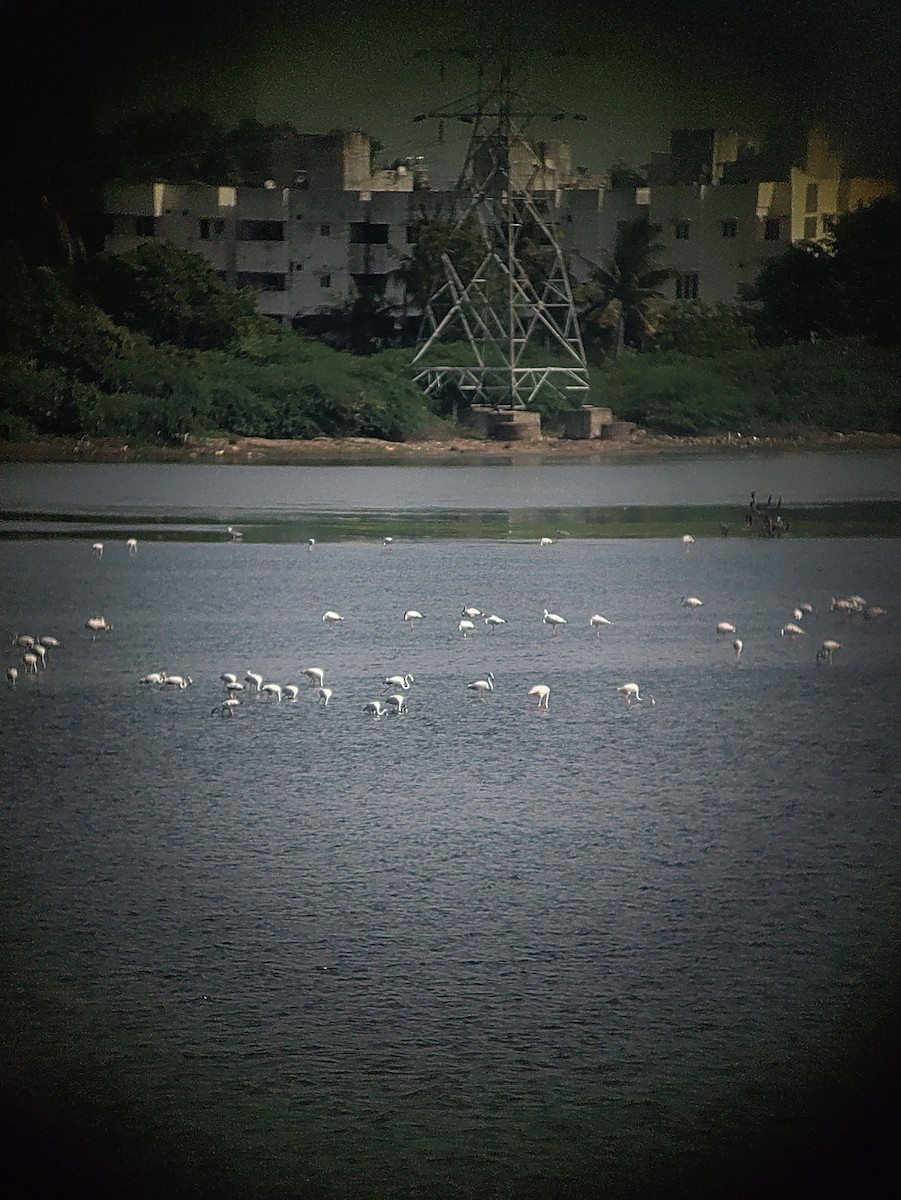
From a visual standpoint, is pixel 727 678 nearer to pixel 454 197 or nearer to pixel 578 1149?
pixel 454 197

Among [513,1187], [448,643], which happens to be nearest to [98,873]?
[513,1187]

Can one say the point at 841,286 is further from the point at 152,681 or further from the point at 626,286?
the point at 152,681

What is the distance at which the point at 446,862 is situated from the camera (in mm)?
4109

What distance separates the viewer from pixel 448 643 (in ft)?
18.8

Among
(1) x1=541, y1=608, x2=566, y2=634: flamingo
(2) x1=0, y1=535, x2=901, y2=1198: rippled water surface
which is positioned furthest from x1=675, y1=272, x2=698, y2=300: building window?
(1) x1=541, y1=608, x2=566, y2=634: flamingo

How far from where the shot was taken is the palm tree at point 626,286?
571 centimetres

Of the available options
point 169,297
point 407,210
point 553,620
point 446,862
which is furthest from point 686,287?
point 446,862

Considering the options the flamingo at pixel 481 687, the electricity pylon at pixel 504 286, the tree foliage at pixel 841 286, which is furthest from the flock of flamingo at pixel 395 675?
the tree foliage at pixel 841 286

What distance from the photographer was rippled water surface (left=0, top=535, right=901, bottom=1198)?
313 centimetres

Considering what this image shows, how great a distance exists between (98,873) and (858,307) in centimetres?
328

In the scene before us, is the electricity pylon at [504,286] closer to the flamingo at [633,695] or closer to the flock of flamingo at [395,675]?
the flock of flamingo at [395,675]

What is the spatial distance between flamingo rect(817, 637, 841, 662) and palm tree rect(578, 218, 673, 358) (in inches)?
44.5

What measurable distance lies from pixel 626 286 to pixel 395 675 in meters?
1.41

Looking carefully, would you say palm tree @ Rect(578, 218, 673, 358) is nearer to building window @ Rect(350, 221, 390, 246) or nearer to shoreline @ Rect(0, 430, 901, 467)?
shoreline @ Rect(0, 430, 901, 467)
